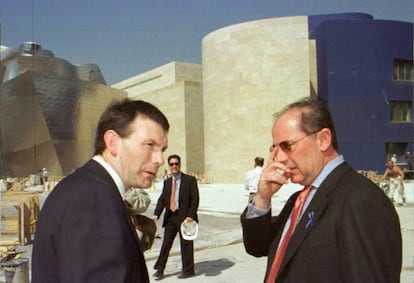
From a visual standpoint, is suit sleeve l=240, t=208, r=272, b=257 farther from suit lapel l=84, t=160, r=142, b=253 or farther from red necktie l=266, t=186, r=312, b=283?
suit lapel l=84, t=160, r=142, b=253

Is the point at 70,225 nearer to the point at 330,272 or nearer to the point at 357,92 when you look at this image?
the point at 330,272

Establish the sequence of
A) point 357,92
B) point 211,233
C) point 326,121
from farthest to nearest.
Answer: point 357,92 → point 211,233 → point 326,121

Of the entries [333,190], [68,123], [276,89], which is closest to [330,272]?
[333,190]

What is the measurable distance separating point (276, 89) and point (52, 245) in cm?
2799

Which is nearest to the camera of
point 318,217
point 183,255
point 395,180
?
point 318,217

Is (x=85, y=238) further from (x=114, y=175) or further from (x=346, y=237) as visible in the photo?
(x=346, y=237)

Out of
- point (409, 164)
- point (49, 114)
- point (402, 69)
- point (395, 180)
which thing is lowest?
point (409, 164)

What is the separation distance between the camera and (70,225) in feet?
4.40

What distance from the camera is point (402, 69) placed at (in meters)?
29.7

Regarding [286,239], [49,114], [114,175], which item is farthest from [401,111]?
[114,175]

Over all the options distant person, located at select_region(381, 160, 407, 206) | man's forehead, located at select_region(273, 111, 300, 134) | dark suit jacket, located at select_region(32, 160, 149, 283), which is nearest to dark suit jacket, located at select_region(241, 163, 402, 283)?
man's forehead, located at select_region(273, 111, 300, 134)

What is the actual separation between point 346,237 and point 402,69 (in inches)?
1210

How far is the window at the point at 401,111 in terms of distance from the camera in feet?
96.5

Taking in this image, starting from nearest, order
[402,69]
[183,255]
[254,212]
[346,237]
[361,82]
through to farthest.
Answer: [346,237]
[254,212]
[183,255]
[361,82]
[402,69]
